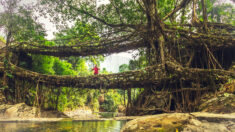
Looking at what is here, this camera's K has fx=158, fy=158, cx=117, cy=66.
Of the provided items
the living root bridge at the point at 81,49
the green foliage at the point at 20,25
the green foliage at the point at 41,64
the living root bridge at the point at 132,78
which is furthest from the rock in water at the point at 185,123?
the green foliage at the point at 41,64

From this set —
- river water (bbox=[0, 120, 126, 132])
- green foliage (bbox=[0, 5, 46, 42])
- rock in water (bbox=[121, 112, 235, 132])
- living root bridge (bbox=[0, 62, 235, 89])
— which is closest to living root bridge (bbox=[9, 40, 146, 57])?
green foliage (bbox=[0, 5, 46, 42])

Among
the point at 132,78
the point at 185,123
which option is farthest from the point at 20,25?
the point at 185,123

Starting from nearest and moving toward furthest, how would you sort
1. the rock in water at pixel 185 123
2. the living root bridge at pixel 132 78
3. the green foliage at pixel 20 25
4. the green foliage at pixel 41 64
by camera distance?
the rock in water at pixel 185 123 → the living root bridge at pixel 132 78 → the green foliage at pixel 20 25 → the green foliage at pixel 41 64

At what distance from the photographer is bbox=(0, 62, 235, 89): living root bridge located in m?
5.29

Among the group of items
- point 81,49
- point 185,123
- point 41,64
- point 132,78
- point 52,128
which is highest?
point 81,49

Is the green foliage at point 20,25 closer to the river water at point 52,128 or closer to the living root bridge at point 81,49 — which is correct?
the living root bridge at point 81,49

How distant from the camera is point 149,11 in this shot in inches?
226

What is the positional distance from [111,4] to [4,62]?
5.87m

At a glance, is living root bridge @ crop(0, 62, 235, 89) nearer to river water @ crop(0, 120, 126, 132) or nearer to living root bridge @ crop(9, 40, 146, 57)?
living root bridge @ crop(9, 40, 146, 57)

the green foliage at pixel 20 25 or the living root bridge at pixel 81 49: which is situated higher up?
the green foliage at pixel 20 25

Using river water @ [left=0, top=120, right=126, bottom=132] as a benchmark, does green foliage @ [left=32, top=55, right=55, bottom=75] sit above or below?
above

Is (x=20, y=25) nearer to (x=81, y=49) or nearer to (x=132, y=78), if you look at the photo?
(x=81, y=49)

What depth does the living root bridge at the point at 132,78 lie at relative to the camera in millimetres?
5285

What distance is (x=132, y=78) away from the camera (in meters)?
6.29
